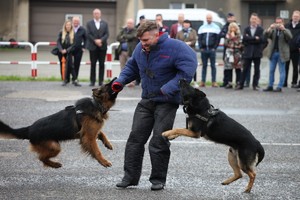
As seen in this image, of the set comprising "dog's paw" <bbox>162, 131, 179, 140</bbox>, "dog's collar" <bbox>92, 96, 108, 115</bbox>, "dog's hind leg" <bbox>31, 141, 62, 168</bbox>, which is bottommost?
"dog's hind leg" <bbox>31, 141, 62, 168</bbox>

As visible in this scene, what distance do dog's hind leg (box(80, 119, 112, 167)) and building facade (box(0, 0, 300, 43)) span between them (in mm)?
32998

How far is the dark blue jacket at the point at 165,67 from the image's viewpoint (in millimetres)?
7457

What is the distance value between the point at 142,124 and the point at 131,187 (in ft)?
2.41

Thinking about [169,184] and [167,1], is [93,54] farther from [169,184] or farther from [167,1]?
[167,1]

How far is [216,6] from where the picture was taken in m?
41.1

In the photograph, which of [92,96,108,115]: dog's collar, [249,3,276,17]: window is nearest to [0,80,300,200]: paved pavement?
[92,96,108,115]: dog's collar

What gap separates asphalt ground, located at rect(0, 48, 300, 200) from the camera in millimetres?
7555

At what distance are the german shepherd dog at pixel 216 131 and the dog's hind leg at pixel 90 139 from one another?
0.80 metres

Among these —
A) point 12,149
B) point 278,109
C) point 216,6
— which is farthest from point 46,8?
point 12,149

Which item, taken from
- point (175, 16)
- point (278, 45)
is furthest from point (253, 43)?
point (175, 16)

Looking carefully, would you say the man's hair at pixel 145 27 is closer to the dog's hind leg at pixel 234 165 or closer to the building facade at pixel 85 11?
the dog's hind leg at pixel 234 165

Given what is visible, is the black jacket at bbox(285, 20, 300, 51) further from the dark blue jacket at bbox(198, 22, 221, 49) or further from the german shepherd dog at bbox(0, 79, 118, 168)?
the german shepherd dog at bbox(0, 79, 118, 168)

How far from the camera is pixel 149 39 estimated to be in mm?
7426

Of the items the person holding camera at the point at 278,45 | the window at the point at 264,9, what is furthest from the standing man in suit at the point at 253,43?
the window at the point at 264,9
